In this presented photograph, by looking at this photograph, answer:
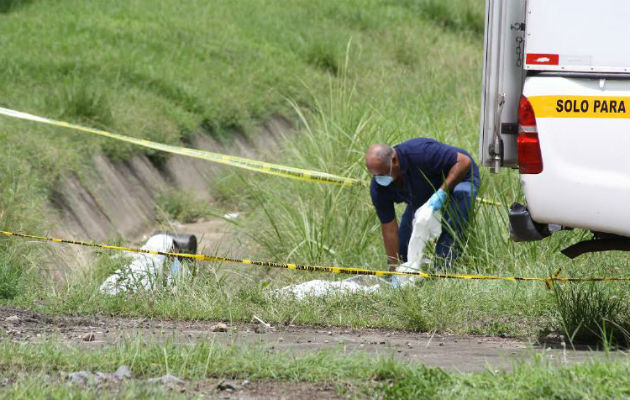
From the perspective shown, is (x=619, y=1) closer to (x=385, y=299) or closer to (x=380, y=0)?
(x=385, y=299)

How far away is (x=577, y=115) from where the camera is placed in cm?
544

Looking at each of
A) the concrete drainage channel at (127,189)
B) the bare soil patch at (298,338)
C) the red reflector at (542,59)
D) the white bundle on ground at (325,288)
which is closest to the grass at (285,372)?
the bare soil patch at (298,338)

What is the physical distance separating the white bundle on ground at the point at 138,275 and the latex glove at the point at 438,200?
6.22ft

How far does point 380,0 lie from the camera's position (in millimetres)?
21891

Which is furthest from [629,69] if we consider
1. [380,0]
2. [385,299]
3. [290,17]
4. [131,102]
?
[380,0]

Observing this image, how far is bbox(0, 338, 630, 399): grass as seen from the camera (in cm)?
432

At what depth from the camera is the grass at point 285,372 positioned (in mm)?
4324

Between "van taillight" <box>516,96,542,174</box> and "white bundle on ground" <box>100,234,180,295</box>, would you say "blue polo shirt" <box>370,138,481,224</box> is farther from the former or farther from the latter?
"van taillight" <box>516,96,542,174</box>

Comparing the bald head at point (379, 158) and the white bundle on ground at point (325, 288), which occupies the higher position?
the bald head at point (379, 158)

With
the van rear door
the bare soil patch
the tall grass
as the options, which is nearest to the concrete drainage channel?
the bare soil patch

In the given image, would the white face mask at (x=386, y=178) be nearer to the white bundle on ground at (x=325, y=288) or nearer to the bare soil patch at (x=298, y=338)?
the white bundle on ground at (x=325, y=288)

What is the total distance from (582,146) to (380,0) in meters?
16.8

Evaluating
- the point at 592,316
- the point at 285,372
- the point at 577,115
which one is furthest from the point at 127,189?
the point at 285,372

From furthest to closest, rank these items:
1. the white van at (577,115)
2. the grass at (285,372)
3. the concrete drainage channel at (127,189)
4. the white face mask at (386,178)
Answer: the concrete drainage channel at (127,189)
the white face mask at (386,178)
the white van at (577,115)
the grass at (285,372)
